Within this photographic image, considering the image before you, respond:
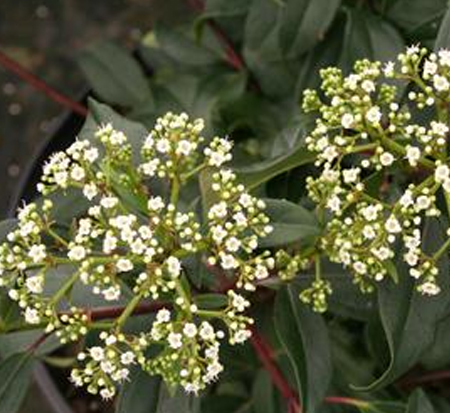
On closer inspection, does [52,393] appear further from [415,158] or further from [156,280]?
[415,158]

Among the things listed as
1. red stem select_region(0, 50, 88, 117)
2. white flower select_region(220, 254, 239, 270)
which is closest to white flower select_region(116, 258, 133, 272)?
white flower select_region(220, 254, 239, 270)

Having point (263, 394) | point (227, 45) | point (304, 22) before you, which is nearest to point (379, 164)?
point (304, 22)

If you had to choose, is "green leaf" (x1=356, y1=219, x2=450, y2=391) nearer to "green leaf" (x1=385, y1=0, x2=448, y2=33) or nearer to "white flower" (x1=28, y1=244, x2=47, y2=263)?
"white flower" (x1=28, y1=244, x2=47, y2=263)

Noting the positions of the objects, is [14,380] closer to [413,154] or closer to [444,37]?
[413,154]

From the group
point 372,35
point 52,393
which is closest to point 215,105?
point 372,35

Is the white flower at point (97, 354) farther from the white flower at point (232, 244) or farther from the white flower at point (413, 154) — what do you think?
the white flower at point (413, 154)
